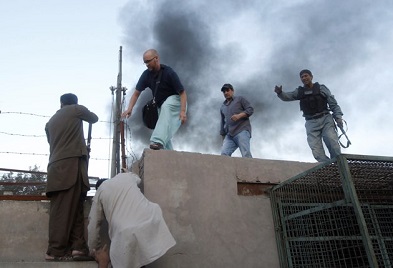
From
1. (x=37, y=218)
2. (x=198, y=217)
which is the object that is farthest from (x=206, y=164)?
(x=37, y=218)

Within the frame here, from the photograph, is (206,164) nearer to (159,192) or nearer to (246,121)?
(159,192)

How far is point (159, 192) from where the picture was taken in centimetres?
416

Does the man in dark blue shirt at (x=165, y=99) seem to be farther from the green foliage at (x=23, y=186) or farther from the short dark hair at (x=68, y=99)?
the green foliage at (x=23, y=186)

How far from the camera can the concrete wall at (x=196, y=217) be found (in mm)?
4012

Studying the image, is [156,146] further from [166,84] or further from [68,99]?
[68,99]

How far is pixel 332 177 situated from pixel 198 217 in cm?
155

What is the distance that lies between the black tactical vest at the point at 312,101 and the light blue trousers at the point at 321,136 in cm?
14

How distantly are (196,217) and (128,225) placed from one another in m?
1.09

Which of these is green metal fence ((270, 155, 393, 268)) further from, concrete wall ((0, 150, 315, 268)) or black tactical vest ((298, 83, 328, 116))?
black tactical vest ((298, 83, 328, 116))

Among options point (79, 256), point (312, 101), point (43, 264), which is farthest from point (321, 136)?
point (43, 264)

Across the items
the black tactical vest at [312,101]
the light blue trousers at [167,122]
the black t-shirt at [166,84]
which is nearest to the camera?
the light blue trousers at [167,122]

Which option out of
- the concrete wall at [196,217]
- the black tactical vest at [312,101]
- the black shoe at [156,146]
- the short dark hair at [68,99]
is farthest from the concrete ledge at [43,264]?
the black tactical vest at [312,101]

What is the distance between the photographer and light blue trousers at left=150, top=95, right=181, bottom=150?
15.4 feet

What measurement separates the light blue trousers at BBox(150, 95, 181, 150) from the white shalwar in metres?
1.02
